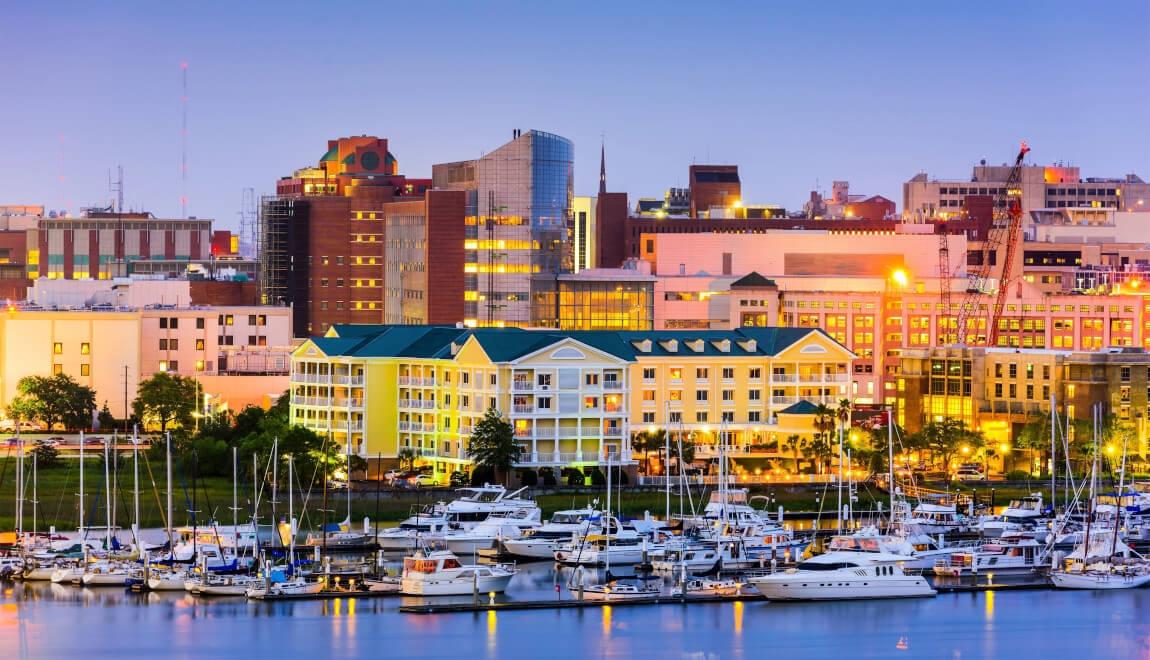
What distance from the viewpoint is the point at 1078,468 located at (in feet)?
339

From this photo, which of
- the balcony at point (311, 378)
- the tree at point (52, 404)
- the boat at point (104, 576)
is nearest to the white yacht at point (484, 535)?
the boat at point (104, 576)

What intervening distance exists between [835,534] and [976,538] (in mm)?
5174

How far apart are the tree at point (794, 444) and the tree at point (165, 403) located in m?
28.3

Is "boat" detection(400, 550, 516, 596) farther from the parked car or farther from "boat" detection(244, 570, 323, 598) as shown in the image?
the parked car

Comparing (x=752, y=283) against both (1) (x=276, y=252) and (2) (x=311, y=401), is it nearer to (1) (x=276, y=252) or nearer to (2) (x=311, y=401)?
(1) (x=276, y=252)

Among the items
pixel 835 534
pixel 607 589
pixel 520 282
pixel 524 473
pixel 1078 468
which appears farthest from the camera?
pixel 520 282

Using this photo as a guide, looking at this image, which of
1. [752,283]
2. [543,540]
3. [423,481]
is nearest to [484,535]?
[543,540]

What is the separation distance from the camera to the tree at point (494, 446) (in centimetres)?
9362

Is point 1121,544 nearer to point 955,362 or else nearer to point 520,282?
point 955,362

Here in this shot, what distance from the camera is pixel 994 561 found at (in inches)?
3100

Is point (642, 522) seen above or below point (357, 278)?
below

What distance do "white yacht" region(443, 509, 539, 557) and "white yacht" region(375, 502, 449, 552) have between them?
1.59 feet

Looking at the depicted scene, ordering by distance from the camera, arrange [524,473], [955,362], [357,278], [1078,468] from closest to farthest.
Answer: [524,473]
[1078,468]
[955,362]
[357,278]

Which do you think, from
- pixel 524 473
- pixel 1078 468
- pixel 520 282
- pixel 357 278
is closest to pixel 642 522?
pixel 524 473
